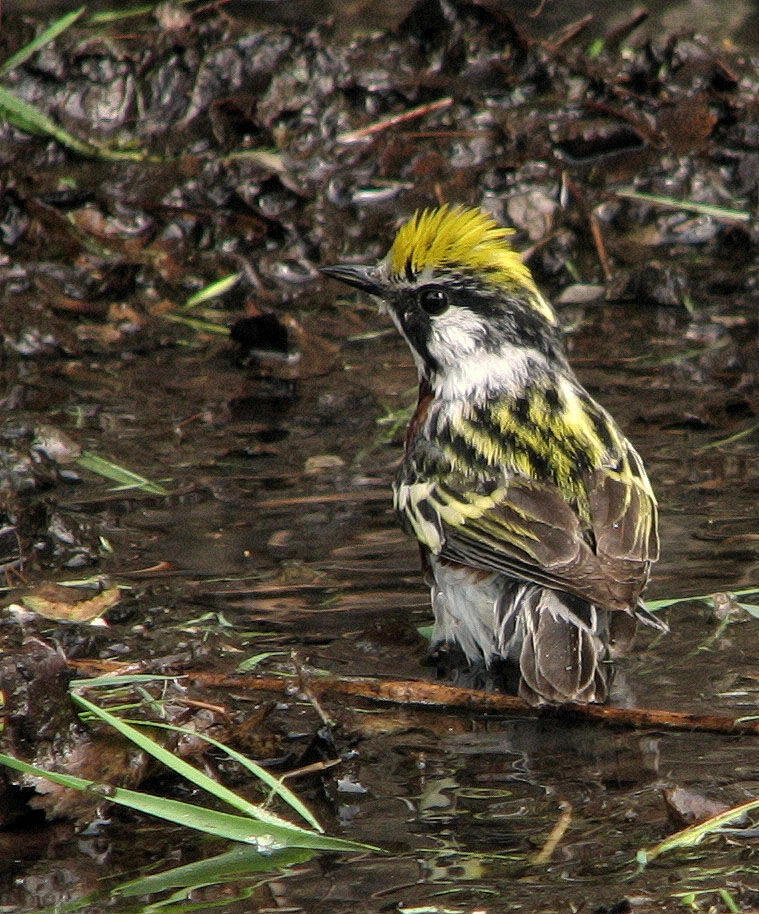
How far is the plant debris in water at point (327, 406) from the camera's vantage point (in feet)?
15.2

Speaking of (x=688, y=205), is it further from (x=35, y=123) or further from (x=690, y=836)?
(x=690, y=836)

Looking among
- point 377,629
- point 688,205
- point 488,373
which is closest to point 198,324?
point 488,373

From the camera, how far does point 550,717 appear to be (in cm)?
536

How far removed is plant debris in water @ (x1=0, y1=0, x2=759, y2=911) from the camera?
4637mm

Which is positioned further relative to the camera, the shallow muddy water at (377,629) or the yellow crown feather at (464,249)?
the yellow crown feather at (464,249)

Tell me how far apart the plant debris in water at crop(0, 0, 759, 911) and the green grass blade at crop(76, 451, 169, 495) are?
0.06ft

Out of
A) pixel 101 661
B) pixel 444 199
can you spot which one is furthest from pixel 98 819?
pixel 444 199

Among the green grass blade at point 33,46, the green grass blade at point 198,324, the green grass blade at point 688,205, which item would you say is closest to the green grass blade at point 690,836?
the green grass blade at point 198,324

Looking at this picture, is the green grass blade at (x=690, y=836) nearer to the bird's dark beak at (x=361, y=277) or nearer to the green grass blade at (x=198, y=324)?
the bird's dark beak at (x=361, y=277)

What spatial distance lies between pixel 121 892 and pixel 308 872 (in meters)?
0.49

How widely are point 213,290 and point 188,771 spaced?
16.8ft

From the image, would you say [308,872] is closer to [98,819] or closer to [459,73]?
[98,819]

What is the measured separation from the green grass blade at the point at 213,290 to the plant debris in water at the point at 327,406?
0.02m

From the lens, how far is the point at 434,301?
6.50 m
